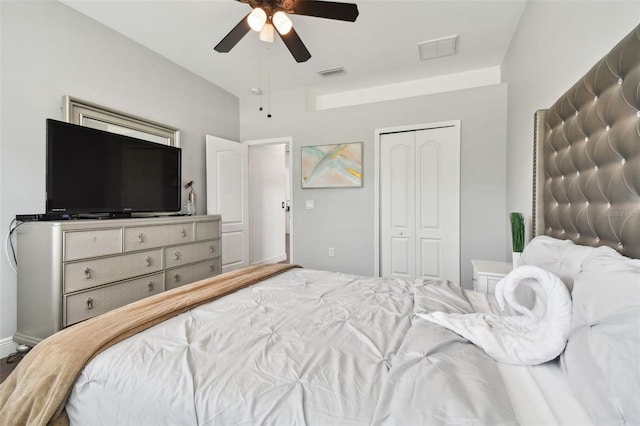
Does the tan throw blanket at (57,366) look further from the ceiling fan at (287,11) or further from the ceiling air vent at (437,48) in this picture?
the ceiling air vent at (437,48)

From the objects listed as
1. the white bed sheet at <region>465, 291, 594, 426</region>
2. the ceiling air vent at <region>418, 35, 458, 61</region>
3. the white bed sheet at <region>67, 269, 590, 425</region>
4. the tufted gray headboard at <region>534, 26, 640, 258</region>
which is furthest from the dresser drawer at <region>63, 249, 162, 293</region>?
the ceiling air vent at <region>418, 35, 458, 61</region>

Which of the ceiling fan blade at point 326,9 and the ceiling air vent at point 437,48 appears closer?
the ceiling fan blade at point 326,9

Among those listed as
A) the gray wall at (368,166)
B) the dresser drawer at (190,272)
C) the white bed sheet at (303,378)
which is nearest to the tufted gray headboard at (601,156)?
the white bed sheet at (303,378)

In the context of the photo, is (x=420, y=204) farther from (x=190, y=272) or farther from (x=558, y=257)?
(x=190, y=272)

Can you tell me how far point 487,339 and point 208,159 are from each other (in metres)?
3.56

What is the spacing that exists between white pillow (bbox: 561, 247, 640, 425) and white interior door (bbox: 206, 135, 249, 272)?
3.59m

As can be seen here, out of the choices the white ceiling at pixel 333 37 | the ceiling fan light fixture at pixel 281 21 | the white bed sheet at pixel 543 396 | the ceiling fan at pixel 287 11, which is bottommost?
the white bed sheet at pixel 543 396

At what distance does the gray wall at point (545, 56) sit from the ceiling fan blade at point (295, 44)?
65.0 inches

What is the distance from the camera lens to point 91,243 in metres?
2.15

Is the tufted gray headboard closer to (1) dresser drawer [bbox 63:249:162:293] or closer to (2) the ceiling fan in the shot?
(2) the ceiling fan

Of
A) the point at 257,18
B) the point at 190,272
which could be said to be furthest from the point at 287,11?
the point at 190,272

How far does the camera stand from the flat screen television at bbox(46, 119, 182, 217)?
2199mm

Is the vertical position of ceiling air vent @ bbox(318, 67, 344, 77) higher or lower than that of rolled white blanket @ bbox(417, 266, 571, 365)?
higher

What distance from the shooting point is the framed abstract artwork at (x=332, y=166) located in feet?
12.5
